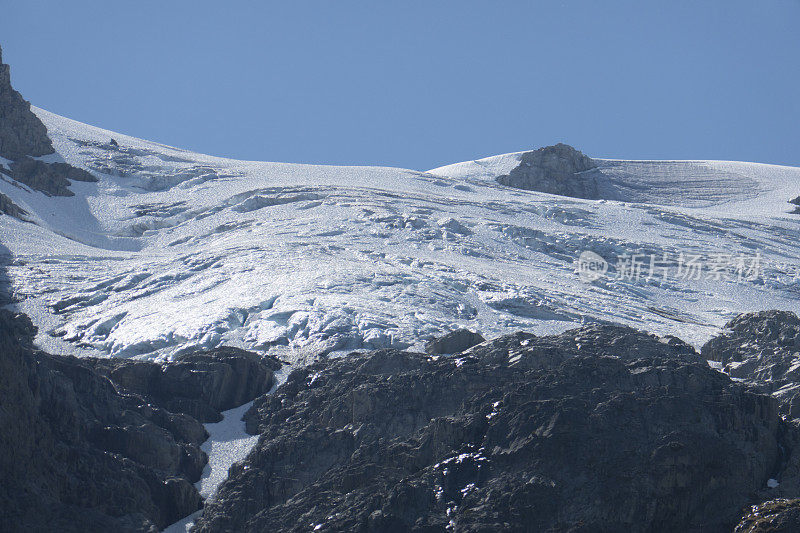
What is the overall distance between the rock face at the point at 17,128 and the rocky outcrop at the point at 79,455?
168ft

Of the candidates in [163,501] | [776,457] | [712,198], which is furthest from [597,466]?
[712,198]

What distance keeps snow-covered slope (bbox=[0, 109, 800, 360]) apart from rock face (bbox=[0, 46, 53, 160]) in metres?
1.98

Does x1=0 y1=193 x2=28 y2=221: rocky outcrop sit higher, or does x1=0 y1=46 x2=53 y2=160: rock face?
x1=0 y1=46 x2=53 y2=160: rock face

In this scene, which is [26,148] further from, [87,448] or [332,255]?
[87,448]

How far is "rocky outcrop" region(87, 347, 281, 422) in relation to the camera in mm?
25109

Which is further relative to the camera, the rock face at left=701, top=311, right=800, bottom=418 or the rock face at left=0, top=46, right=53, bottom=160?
the rock face at left=0, top=46, right=53, bottom=160

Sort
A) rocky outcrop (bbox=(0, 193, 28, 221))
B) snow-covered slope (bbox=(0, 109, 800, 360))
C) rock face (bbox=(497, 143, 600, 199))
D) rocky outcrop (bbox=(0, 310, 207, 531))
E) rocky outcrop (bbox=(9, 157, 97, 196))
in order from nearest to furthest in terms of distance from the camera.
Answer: rocky outcrop (bbox=(0, 310, 207, 531)), snow-covered slope (bbox=(0, 109, 800, 360)), rocky outcrop (bbox=(0, 193, 28, 221)), rocky outcrop (bbox=(9, 157, 97, 196)), rock face (bbox=(497, 143, 600, 199))

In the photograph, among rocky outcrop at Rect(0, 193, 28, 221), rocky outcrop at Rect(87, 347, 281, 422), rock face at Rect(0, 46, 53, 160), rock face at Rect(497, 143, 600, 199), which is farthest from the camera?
rock face at Rect(497, 143, 600, 199)

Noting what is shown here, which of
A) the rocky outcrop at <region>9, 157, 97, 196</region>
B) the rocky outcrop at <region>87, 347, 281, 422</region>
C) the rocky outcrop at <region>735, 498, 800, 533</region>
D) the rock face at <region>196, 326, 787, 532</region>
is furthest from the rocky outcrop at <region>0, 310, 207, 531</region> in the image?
the rocky outcrop at <region>9, 157, 97, 196</region>

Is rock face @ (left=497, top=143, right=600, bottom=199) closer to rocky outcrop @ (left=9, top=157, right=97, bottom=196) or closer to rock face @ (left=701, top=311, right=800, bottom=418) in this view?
rocky outcrop @ (left=9, top=157, right=97, bottom=196)

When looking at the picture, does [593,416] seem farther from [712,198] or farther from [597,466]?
[712,198]

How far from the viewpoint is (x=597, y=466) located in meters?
17.1

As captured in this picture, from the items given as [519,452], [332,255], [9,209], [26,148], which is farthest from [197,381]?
[26,148]

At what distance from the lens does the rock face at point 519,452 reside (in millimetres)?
16641
